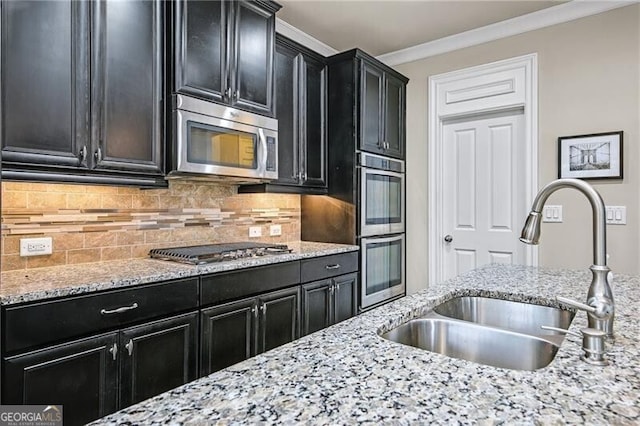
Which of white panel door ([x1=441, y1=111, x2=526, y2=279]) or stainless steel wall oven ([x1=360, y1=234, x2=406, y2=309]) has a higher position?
white panel door ([x1=441, y1=111, x2=526, y2=279])

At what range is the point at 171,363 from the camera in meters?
1.91

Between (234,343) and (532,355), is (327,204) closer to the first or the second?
(234,343)

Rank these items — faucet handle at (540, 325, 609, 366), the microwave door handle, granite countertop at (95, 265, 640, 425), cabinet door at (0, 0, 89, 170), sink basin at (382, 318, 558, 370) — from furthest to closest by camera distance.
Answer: the microwave door handle
cabinet door at (0, 0, 89, 170)
sink basin at (382, 318, 558, 370)
faucet handle at (540, 325, 609, 366)
granite countertop at (95, 265, 640, 425)

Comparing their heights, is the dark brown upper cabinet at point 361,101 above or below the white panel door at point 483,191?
above

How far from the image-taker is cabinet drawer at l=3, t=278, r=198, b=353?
4.78 feet

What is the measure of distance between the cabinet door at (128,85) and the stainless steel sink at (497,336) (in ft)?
5.41

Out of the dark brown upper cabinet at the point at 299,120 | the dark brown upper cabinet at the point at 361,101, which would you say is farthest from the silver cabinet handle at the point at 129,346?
the dark brown upper cabinet at the point at 361,101

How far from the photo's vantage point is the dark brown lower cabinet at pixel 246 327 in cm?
209

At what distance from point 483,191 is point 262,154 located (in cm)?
210

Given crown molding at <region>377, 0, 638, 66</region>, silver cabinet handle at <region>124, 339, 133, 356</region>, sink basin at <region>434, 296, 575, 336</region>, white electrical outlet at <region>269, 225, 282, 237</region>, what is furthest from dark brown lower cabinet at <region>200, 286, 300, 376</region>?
crown molding at <region>377, 0, 638, 66</region>

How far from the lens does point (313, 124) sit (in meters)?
3.30

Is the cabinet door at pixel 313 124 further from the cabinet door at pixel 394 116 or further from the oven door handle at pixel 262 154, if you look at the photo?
the cabinet door at pixel 394 116

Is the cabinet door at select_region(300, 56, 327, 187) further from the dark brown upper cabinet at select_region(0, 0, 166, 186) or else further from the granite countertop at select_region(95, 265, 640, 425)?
the granite countertop at select_region(95, 265, 640, 425)

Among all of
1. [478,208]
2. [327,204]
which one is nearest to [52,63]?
[327,204]
